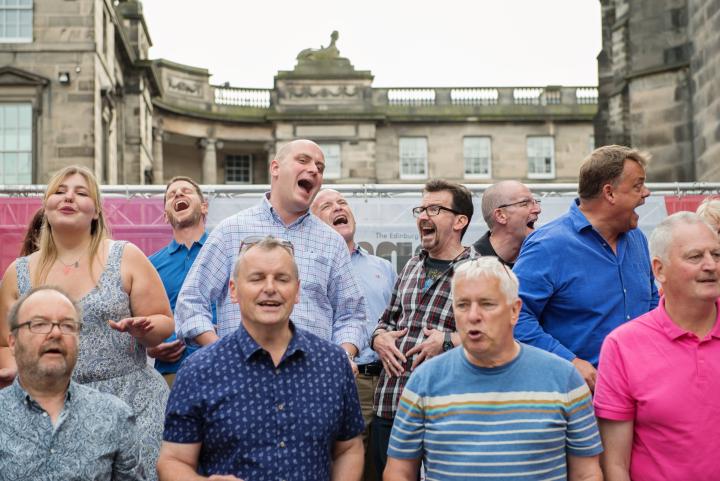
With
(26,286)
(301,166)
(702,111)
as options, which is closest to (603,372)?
(301,166)

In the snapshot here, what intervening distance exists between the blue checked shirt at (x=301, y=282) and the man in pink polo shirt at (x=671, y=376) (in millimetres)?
1312

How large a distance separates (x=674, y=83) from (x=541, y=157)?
20380 millimetres

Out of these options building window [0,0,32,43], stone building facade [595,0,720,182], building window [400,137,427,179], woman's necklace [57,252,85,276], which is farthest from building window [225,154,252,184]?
woman's necklace [57,252,85,276]

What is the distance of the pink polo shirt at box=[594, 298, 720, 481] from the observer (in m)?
3.25

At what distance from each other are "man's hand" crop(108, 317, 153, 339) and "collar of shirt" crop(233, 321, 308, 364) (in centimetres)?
63

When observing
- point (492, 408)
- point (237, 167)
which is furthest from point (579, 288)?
point (237, 167)

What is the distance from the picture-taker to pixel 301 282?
4207 mm

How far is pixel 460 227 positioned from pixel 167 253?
203 cm

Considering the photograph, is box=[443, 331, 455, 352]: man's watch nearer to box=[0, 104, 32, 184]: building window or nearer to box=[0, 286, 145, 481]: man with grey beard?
box=[0, 286, 145, 481]: man with grey beard

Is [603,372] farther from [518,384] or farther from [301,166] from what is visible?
[301,166]

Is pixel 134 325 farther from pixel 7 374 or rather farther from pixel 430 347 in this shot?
pixel 430 347

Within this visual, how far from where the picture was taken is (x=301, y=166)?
4.36 metres

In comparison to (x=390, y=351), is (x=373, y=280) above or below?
above

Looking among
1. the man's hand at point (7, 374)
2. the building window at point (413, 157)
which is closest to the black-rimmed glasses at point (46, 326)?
the man's hand at point (7, 374)
